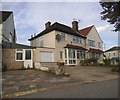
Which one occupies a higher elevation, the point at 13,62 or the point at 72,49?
the point at 72,49

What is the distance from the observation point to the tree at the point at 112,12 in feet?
37.8

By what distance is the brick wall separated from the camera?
1082 centimetres

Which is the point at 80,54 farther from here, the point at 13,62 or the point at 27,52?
the point at 13,62

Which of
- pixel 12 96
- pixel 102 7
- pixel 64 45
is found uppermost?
pixel 102 7

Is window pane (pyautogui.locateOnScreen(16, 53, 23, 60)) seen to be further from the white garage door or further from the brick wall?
the white garage door

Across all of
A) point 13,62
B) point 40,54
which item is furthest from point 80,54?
point 13,62

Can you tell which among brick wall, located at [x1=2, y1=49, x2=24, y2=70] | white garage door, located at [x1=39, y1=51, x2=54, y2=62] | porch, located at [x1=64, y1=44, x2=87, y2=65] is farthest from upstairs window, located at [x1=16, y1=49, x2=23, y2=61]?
porch, located at [x1=64, y1=44, x2=87, y2=65]

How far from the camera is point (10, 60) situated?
36.5 ft

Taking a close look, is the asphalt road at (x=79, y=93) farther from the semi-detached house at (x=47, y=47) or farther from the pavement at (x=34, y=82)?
the semi-detached house at (x=47, y=47)

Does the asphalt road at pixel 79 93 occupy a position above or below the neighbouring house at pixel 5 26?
below

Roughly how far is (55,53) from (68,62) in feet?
9.28

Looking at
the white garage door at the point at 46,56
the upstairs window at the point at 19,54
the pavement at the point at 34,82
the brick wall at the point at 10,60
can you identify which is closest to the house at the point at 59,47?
the white garage door at the point at 46,56

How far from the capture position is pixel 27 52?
12.3 m

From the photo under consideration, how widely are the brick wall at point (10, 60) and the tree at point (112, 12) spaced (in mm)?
12552
